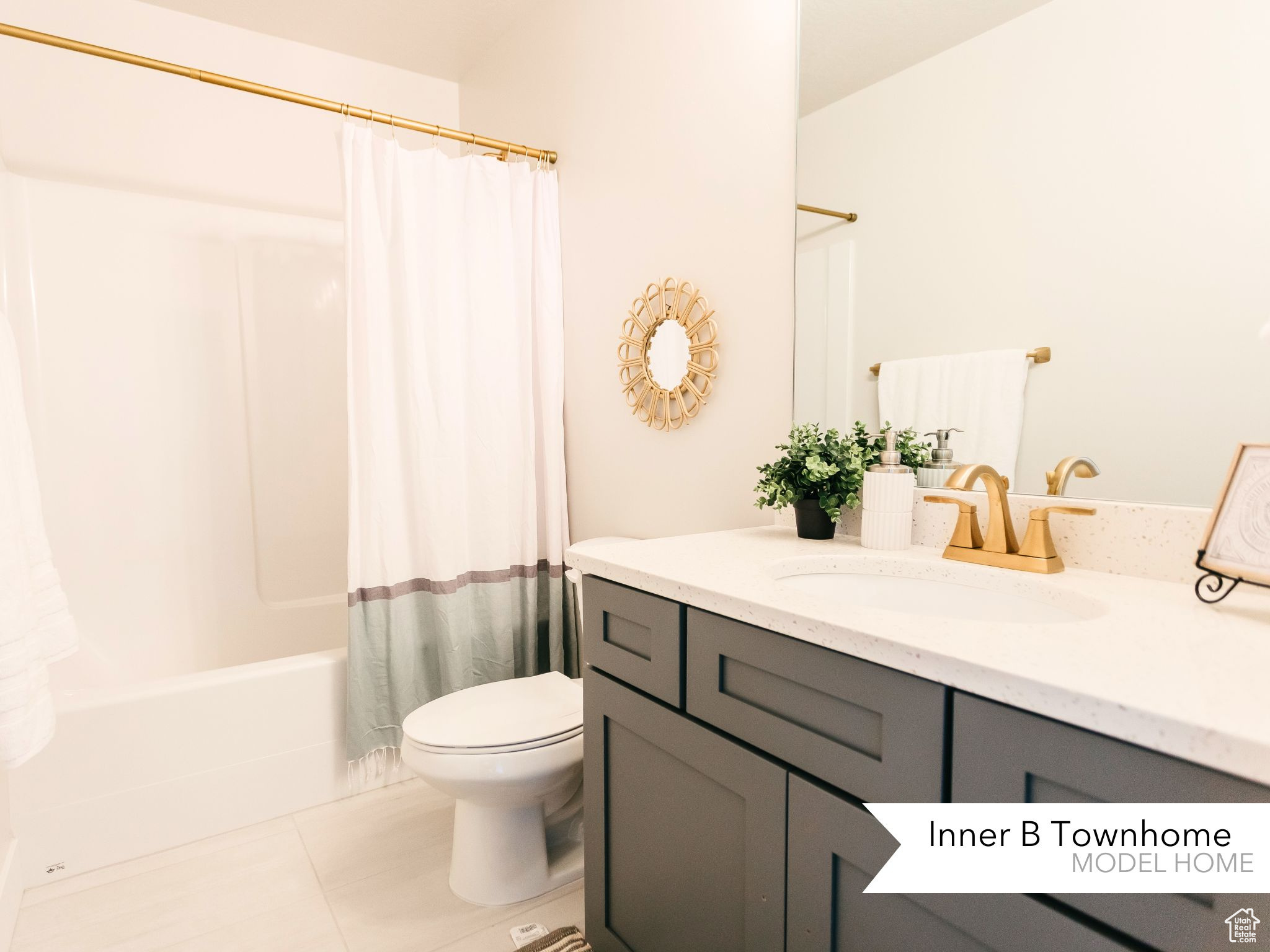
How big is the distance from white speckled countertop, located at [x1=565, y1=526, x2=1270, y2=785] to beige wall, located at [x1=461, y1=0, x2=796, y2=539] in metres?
0.62

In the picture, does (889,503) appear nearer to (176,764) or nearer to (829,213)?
(829,213)

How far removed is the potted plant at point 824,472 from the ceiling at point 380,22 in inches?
79.7

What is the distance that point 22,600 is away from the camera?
1205 mm

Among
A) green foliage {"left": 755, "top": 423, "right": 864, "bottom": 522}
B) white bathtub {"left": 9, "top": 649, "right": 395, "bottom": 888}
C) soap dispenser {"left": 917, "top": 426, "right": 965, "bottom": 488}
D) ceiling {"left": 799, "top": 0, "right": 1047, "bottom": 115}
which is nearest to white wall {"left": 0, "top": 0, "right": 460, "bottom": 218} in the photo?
white bathtub {"left": 9, "top": 649, "right": 395, "bottom": 888}

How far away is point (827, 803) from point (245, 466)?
101 inches

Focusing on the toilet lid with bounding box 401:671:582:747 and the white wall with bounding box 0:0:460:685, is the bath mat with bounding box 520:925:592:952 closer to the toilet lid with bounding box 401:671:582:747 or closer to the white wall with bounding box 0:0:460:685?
the toilet lid with bounding box 401:671:582:747

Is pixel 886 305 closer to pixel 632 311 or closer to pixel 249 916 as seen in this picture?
pixel 632 311

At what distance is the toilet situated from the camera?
1.52 meters

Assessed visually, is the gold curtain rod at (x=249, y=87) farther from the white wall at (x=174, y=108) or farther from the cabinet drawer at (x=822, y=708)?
the cabinet drawer at (x=822, y=708)

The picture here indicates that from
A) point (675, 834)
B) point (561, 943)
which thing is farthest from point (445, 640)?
point (675, 834)

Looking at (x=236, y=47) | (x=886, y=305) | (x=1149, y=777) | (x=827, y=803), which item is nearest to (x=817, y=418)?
(x=886, y=305)

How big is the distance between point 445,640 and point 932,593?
1473 mm

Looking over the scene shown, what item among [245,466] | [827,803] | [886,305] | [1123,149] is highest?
[1123,149]

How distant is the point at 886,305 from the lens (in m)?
1.44
